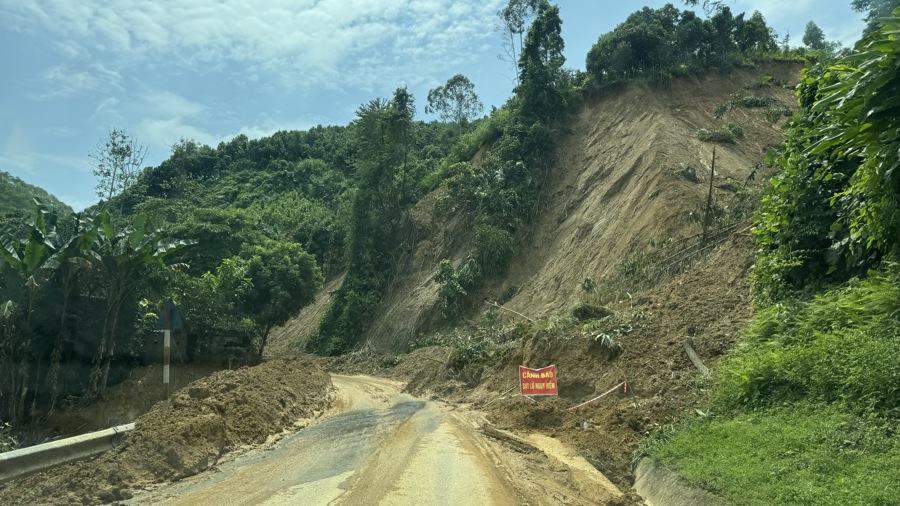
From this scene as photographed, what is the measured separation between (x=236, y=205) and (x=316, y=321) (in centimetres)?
3204

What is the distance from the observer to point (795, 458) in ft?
22.5

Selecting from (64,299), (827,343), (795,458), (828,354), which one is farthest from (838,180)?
(64,299)

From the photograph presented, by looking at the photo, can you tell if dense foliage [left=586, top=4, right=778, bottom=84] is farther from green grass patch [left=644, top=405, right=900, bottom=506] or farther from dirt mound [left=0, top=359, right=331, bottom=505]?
green grass patch [left=644, top=405, right=900, bottom=506]

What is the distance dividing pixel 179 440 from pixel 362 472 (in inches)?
107

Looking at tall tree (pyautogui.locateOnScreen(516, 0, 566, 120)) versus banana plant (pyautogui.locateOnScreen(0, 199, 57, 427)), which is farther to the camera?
tall tree (pyautogui.locateOnScreen(516, 0, 566, 120))

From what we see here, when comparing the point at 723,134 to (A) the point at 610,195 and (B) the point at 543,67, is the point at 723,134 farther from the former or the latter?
(B) the point at 543,67

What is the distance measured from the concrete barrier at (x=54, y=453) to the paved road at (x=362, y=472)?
1.67 meters

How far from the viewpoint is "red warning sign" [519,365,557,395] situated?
14609 mm

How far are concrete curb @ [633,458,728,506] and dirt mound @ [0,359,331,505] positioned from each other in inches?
238

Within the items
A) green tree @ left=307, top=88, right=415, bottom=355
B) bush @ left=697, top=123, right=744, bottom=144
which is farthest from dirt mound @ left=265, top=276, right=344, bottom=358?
bush @ left=697, top=123, right=744, bottom=144

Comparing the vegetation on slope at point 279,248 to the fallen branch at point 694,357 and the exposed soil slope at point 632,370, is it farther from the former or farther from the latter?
the fallen branch at point 694,357

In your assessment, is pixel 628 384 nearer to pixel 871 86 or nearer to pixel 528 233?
pixel 871 86

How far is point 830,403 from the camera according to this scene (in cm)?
805

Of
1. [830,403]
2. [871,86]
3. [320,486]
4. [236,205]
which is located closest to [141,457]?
[320,486]
